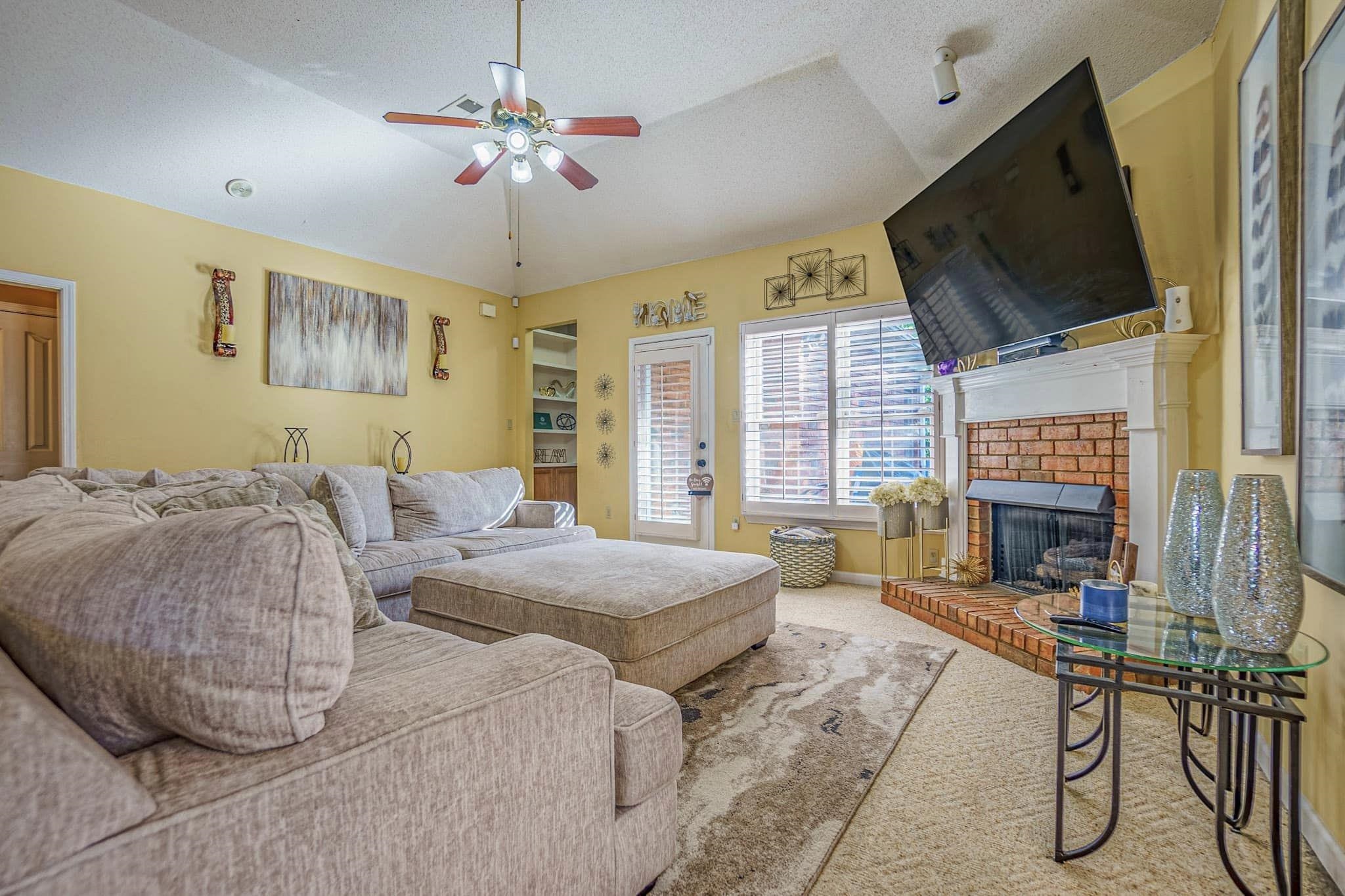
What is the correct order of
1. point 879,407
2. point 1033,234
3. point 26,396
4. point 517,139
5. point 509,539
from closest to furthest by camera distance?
point 1033,234 < point 517,139 < point 26,396 < point 509,539 < point 879,407

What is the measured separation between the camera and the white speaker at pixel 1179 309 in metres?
2.49

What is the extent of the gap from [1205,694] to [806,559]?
2764mm

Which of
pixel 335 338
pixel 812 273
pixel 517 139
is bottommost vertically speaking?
pixel 335 338

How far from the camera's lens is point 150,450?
149 inches

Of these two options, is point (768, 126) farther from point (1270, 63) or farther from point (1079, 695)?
point (1079, 695)

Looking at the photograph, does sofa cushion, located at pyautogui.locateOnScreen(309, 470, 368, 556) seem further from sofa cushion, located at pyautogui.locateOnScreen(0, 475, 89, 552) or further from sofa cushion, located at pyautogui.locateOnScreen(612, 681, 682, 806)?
sofa cushion, located at pyautogui.locateOnScreen(612, 681, 682, 806)

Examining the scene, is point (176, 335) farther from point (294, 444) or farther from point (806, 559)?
point (806, 559)

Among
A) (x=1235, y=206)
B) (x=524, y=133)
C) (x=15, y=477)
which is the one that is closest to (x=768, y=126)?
(x=524, y=133)

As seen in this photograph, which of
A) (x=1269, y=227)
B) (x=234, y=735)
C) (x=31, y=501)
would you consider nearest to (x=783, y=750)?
(x=234, y=735)

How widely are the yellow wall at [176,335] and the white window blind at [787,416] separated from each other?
Result: 287 centimetres

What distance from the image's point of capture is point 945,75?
9.00 ft

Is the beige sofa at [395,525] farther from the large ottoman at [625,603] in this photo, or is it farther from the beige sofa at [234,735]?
the beige sofa at [234,735]

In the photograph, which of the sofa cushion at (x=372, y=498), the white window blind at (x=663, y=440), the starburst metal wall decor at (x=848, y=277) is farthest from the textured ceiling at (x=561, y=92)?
the sofa cushion at (x=372, y=498)

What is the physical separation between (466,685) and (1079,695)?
2.40 meters
